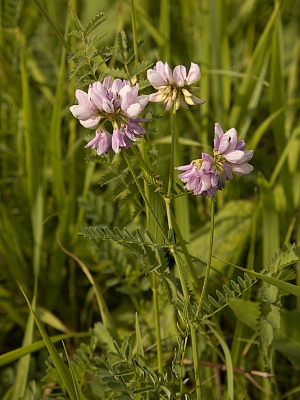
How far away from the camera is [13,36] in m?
2.01

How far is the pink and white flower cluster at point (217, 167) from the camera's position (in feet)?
3.17

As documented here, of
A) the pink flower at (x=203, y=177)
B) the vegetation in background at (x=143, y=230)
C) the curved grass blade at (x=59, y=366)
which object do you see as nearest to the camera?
the pink flower at (x=203, y=177)

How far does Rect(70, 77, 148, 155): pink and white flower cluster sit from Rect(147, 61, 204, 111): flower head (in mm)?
73

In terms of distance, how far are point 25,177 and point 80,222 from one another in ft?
0.74

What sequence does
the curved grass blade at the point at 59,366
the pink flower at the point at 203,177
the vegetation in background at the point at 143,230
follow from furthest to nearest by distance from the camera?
1. the vegetation in background at the point at 143,230
2. the curved grass blade at the point at 59,366
3. the pink flower at the point at 203,177

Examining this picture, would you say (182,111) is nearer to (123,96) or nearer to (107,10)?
(107,10)

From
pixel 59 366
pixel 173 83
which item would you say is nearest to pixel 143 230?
pixel 59 366

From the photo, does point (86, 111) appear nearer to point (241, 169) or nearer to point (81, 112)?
point (81, 112)

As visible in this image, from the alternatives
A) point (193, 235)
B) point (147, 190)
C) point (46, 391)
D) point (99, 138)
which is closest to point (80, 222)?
point (193, 235)

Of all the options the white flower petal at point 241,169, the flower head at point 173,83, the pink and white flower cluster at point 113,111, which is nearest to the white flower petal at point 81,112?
the pink and white flower cluster at point 113,111

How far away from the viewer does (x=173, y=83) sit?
1065 mm

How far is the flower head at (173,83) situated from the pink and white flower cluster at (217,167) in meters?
0.10

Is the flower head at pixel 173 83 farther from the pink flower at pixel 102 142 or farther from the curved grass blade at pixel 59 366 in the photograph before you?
the curved grass blade at pixel 59 366

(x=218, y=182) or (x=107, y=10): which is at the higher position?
(x=107, y=10)
